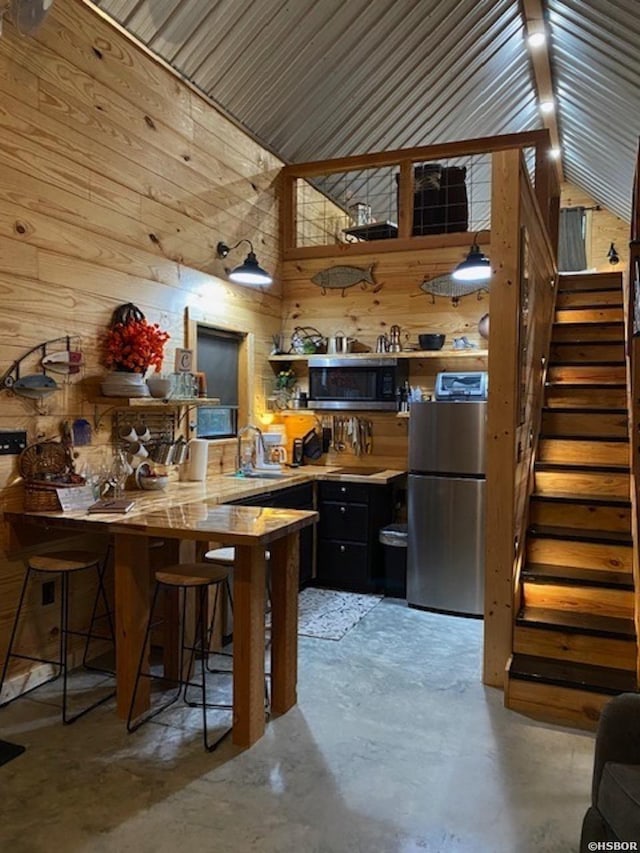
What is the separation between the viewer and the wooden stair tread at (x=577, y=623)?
3061 millimetres

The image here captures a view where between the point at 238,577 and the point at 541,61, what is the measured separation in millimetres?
5461

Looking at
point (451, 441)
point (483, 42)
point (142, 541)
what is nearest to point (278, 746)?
point (142, 541)

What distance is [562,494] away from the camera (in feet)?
13.2

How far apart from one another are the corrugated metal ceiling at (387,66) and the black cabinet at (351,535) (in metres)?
2.91

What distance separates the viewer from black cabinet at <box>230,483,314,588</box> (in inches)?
164

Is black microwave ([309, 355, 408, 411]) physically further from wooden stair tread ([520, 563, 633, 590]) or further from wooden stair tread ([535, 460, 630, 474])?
wooden stair tread ([520, 563, 633, 590])

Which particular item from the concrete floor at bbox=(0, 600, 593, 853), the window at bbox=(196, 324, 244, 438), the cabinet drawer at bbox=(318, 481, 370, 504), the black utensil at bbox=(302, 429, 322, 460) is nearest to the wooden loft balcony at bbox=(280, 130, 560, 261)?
the window at bbox=(196, 324, 244, 438)

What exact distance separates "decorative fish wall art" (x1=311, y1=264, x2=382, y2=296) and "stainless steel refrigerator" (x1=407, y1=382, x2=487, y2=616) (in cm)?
147

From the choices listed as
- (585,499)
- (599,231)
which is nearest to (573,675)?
(585,499)

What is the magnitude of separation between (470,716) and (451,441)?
1848 mm

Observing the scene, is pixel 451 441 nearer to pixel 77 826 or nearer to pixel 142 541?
pixel 142 541

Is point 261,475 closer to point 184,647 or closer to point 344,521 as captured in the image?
point 344,521

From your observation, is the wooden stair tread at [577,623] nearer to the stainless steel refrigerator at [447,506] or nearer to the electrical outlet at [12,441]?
the stainless steel refrigerator at [447,506]

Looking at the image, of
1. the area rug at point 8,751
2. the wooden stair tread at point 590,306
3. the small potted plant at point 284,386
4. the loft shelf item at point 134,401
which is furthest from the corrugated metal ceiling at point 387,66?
the area rug at point 8,751
